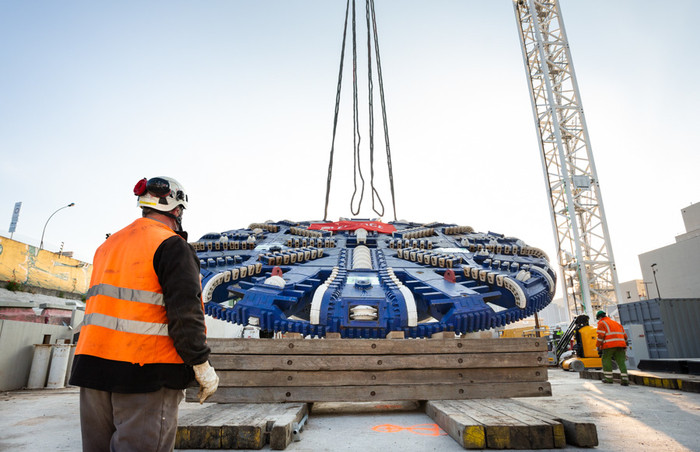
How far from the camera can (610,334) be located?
9398 mm

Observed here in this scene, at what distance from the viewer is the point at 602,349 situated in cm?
976

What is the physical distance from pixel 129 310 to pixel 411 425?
3.45 metres

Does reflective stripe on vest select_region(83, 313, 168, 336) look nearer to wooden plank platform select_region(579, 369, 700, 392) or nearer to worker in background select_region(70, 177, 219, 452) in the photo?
worker in background select_region(70, 177, 219, 452)

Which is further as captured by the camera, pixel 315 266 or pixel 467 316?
pixel 315 266

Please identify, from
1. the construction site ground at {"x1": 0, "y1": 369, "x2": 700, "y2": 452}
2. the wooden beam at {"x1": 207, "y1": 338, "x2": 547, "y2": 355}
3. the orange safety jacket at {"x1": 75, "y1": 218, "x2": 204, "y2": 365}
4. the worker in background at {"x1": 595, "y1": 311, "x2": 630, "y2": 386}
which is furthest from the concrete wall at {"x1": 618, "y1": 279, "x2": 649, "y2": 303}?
the orange safety jacket at {"x1": 75, "y1": 218, "x2": 204, "y2": 365}

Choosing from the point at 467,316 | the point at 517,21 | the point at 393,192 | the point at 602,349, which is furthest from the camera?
the point at 517,21

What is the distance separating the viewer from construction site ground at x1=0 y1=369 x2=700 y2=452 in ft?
12.3

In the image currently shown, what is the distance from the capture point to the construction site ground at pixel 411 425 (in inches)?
148

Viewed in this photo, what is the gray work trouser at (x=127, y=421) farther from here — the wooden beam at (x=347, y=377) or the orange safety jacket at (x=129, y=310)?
the wooden beam at (x=347, y=377)

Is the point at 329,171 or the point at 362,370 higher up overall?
the point at 329,171

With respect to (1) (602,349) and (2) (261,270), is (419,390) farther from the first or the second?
(1) (602,349)

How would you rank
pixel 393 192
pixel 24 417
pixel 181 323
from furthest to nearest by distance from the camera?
pixel 393 192
pixel 24 417
pixel 181 323

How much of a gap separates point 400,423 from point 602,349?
769 cm

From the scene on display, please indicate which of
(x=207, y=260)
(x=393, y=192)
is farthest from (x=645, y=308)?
(x=207, y=260)
